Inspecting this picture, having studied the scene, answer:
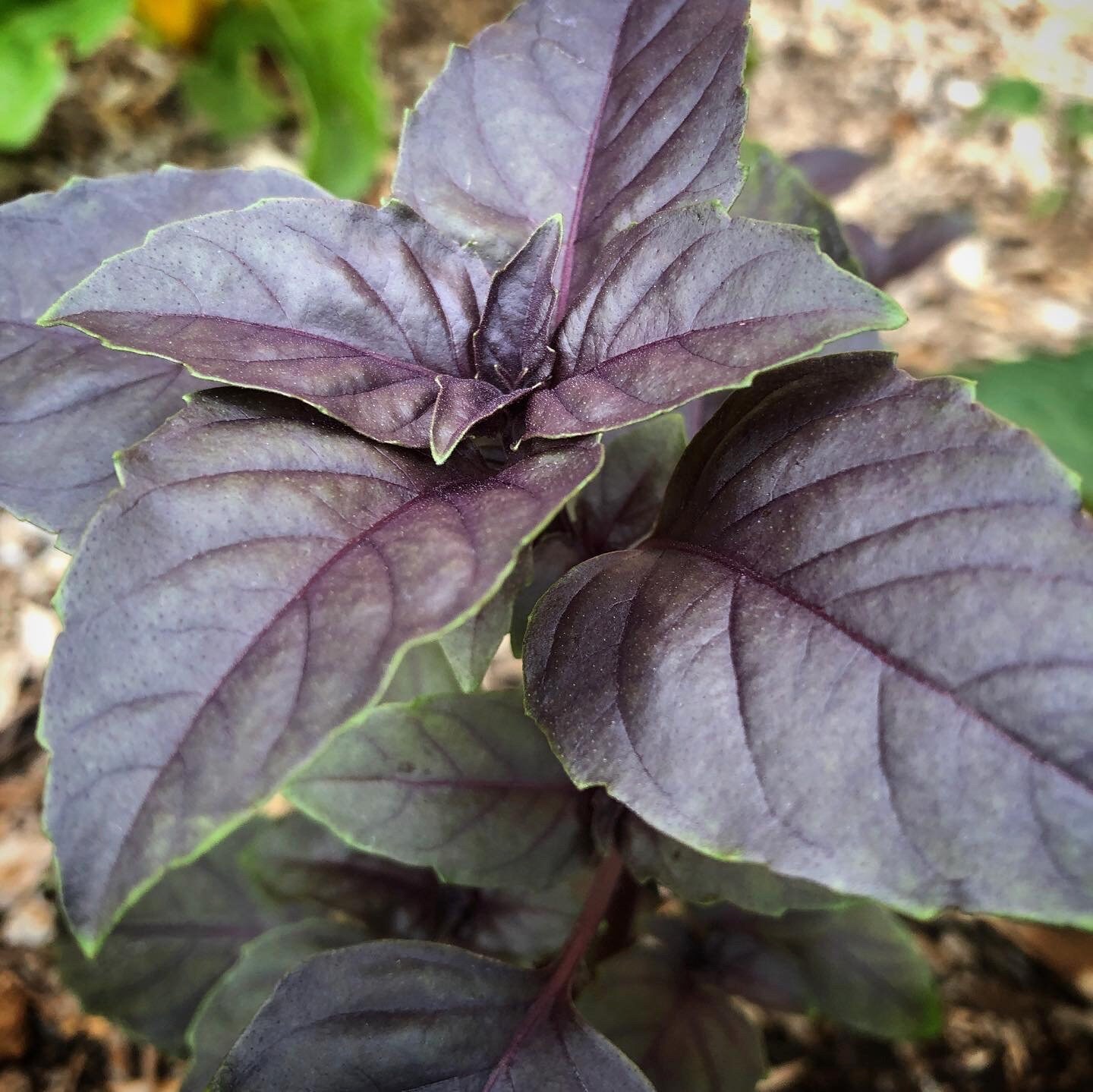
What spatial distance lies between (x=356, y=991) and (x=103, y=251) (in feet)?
1.89

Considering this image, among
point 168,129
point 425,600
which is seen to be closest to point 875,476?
point 425,600

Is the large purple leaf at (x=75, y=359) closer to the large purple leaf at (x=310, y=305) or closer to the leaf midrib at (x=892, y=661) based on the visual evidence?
the large purple leaf at (x=310, y=305)

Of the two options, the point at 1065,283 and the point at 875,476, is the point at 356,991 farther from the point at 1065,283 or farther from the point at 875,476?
the point at 1065,283

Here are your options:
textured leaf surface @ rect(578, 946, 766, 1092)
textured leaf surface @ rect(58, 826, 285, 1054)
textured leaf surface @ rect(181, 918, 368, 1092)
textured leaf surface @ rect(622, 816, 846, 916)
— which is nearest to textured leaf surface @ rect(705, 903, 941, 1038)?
textured leaf surface @ rect(578, 946, 766, 1092)

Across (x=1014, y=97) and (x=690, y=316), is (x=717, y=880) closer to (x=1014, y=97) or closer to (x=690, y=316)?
(x=690, y=316)

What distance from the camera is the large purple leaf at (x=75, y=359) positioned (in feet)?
2.13

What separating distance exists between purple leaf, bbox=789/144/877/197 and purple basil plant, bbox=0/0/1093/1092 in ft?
1.82

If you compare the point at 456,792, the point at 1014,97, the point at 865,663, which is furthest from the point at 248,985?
the point at 1014,97

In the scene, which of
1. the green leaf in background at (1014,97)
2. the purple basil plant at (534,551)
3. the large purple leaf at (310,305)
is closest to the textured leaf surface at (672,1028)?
the purple basil plant at (534,551)

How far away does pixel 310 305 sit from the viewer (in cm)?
62

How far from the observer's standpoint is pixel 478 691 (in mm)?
777

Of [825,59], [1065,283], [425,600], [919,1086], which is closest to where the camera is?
[425,600]

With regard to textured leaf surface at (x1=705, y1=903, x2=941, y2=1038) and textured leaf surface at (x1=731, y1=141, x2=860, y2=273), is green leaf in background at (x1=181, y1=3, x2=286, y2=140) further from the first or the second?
textured leaf surface at (x1=705, y1=903, x2=941, y2=1038)

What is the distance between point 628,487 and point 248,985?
23.9 inches
